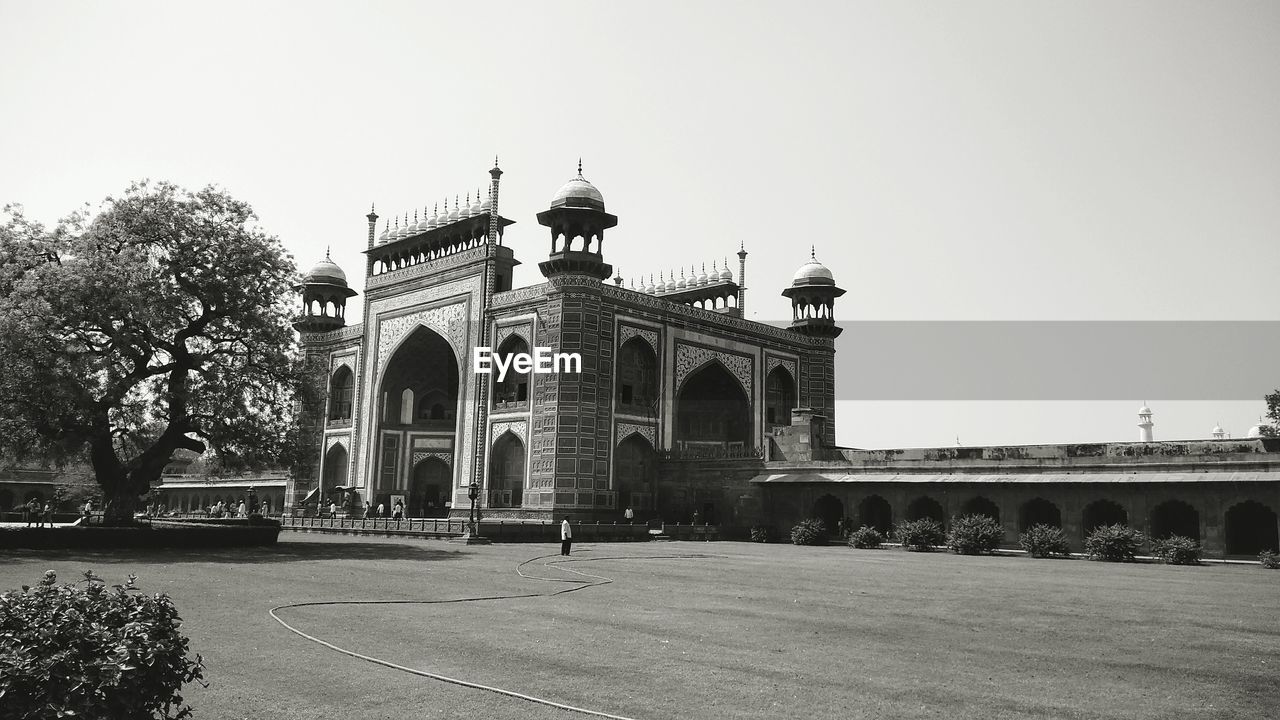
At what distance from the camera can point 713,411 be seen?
48.5 metres

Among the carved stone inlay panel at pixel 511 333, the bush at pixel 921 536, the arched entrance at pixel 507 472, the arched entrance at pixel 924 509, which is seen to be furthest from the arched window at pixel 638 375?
the bush at pixel 921 536

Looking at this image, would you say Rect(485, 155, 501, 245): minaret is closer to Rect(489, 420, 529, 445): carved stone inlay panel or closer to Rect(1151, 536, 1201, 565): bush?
Rect(489, 420, 529, 445): carved stone inlay panel

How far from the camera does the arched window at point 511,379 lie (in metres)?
43.0

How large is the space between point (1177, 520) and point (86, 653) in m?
30.8

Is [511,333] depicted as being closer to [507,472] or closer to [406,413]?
[507,472]

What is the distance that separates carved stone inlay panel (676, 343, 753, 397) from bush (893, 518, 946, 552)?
646 inches

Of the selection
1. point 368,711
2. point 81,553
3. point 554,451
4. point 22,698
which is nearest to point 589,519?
point 554,451

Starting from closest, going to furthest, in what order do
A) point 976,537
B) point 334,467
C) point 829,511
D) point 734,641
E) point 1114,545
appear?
1. point 734,641
2. point 1114,545
3. point 976,537
4. point 829,511
5. point 334,467

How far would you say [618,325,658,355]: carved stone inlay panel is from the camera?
4218 cm

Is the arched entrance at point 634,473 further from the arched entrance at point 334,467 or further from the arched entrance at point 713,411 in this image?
the arched entrance at point 334,467

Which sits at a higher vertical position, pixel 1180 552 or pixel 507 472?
pixel 507 472

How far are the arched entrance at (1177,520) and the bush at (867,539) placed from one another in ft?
26.2

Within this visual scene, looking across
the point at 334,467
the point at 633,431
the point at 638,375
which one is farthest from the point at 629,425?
the point at 334,467
